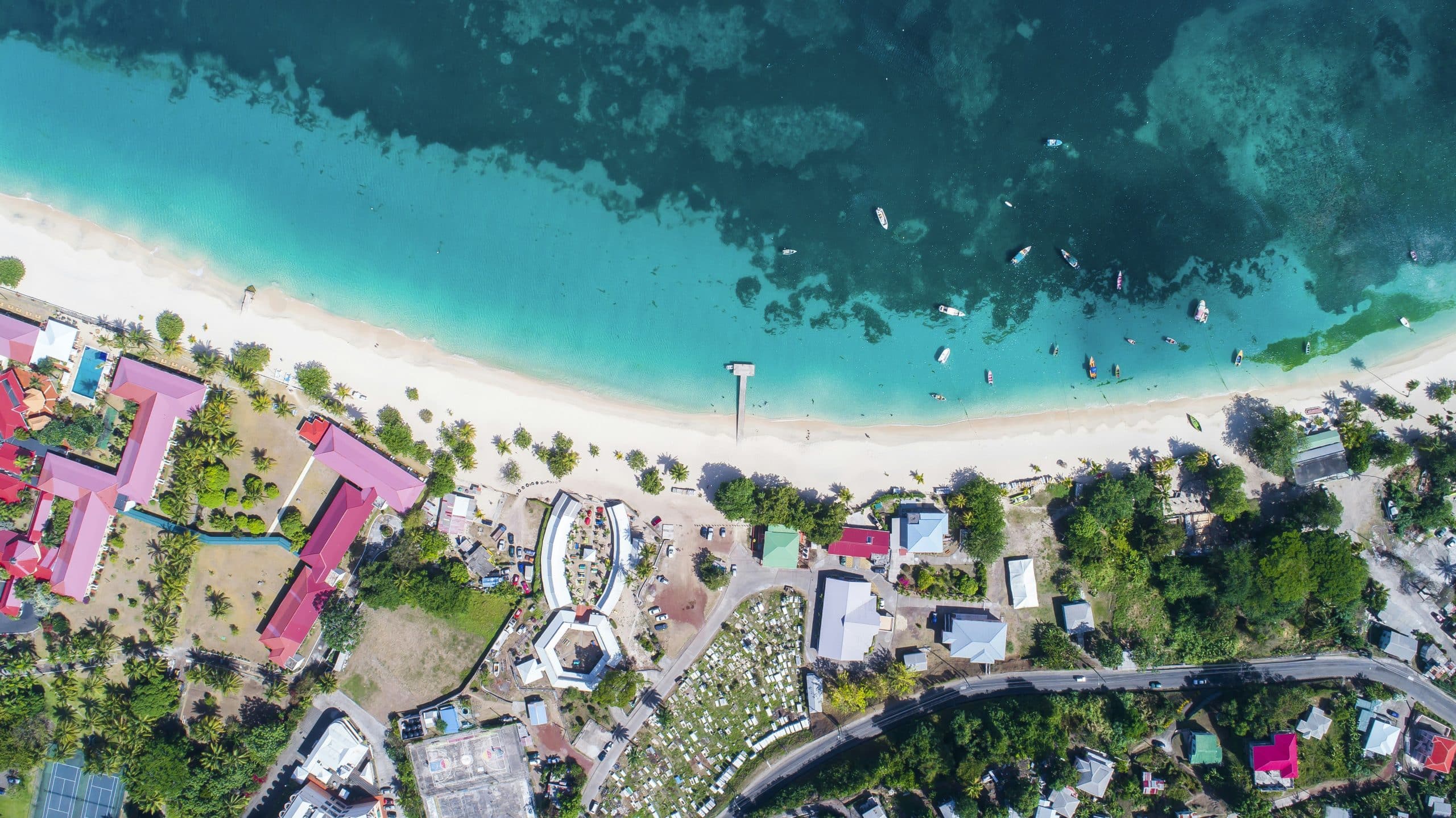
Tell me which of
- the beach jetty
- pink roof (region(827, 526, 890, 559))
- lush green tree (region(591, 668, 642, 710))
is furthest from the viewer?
the beach jetty

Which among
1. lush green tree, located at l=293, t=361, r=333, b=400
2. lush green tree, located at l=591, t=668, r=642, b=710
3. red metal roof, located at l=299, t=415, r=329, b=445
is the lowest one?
lush green tree, located at l=591, t=668, r=642, b=710

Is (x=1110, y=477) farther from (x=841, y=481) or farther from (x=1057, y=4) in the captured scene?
(x=1057, y=4)

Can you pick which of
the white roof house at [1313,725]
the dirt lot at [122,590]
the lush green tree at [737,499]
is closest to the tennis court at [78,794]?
the dirt lot at [122,590]

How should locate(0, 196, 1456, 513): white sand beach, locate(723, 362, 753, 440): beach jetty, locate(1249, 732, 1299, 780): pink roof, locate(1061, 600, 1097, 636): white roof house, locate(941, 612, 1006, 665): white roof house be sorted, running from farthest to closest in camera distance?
1. locate(723, 362, 753, 440): beach jetty
2. locate(0, 196, 1456, 513): white sand beach
3. locate(1061, 600, 1097, 636): white roof house
4. locate(941, 612, 1006, 665): white roof house
5. locate(1249, 732, 1299, 780): pink roof

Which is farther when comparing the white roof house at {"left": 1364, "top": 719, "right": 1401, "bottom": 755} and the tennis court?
the tennis court

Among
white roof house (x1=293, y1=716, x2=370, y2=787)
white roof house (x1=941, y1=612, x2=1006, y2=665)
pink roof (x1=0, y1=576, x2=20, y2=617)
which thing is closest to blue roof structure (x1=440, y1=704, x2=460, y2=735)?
white roof house (x1=293, y1=716, x2=370, y2=787)

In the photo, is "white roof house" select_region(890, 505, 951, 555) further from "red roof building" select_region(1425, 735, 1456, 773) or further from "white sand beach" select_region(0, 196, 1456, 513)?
"red roof building" select_region(1425, 735, 1456, 773)

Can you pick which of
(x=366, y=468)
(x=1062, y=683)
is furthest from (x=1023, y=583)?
(x=366, y=468)

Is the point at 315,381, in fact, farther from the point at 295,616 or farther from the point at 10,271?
the point at 10,271
